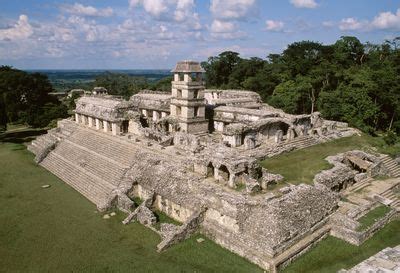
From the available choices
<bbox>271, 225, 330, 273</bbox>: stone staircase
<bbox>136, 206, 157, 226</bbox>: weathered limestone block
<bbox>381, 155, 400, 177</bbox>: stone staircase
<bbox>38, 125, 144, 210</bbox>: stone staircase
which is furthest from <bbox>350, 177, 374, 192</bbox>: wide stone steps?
<bbox>38, 125, 144, 210</bbox>: stone staircase

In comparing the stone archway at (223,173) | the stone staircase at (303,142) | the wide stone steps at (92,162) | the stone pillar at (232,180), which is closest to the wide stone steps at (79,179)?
the wide stone steps at (92,162)

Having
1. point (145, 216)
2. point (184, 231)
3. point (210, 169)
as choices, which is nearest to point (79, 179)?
point (145, 216)

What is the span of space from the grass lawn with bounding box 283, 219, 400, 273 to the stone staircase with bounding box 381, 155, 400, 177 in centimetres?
742

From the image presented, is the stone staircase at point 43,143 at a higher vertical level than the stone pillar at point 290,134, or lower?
lower

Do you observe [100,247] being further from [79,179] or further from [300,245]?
[79,179]

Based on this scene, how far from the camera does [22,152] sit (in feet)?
100

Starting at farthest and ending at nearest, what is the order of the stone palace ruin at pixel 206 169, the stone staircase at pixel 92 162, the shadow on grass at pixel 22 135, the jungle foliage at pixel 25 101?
1. the jungle foliage at pixel 25 101
2. the shadow on grass at pixel 22 135
3. the stone staircase at pixel 92 162
4. the stone palace ruin at pixel 206 169

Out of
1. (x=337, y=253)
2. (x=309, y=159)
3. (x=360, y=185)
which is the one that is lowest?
(x=337, y=253)

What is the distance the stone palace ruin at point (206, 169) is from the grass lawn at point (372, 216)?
353 mm

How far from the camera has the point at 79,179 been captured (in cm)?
2244

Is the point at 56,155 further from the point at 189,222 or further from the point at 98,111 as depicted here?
the point at 189,222

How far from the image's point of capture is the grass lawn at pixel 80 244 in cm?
1340

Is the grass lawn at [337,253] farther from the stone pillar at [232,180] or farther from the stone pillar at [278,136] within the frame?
the stone pillar at [278,136]

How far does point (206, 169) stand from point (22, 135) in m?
28.0
